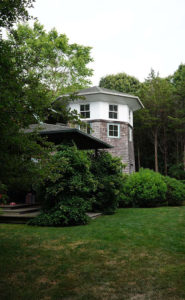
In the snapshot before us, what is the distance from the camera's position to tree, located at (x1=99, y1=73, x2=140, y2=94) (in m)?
34.8

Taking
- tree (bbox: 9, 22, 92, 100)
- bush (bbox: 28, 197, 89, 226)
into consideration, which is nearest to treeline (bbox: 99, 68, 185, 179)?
tree (bbox: 9, 22, 92, 100)

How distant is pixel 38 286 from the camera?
3645 millimetres

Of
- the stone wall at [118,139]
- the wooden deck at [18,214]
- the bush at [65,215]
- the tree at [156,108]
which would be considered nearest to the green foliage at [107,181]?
the wooden deck at [18,214]

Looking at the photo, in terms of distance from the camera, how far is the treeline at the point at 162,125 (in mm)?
26641

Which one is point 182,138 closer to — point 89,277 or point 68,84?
point 68,84

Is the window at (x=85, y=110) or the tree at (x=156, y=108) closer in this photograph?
the window at (x=85, y=110)

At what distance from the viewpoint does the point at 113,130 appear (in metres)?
20.4

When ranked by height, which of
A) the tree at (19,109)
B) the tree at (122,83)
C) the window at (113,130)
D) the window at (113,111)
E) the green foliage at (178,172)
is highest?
the tree at (122,83)

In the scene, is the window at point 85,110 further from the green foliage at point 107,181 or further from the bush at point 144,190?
the green foliage at point 107,181

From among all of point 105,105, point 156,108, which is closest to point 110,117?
point 105,105

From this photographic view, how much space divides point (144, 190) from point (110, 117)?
28.4ft

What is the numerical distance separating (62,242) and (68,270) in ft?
6.01

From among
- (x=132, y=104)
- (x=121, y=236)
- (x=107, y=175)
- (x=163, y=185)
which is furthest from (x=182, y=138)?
(x=121, y=236)

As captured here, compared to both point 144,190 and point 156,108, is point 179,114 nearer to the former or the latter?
point 156,108
